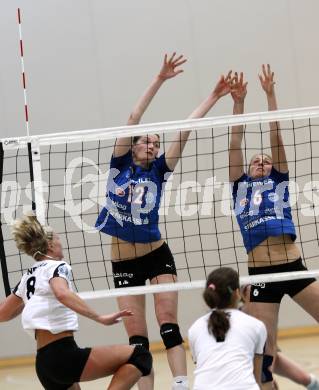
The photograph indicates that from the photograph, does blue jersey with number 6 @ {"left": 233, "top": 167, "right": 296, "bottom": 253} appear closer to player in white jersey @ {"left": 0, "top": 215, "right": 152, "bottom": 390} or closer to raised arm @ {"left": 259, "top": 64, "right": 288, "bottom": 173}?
raised arm @ {"left": 259, "top": 64, "right": 288, "bottom": 173}

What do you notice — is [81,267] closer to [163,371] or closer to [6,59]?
[163,371]

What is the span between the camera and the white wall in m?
8.88

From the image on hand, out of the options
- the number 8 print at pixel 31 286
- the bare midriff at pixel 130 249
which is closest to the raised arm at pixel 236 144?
the bare midriff at pixel 130 249

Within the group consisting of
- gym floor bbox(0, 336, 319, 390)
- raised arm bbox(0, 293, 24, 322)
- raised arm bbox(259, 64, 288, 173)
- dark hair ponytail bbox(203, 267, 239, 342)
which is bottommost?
gym floor bbox(0, 336, 319, 390)

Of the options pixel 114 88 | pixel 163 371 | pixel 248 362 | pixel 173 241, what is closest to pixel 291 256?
pixel 248 362

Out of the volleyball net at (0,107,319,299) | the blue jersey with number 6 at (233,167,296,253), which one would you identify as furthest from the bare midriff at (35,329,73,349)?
the volleyball net at (0,107,319,299)

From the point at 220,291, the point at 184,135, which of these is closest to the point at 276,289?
the point at 184,135

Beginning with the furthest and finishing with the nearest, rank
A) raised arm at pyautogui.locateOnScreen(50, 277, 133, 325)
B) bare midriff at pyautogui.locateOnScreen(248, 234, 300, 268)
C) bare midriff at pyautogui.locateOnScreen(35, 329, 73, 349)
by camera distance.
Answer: bare midriff at pyautogui.locateOnScreen(248, 234, 300, 268) < bare midriff at pyautogui.locateOnScreen(35, 329, 73, 349) < raised arm at pyautogui.locateOnScreen(50, 277, 133, 325)

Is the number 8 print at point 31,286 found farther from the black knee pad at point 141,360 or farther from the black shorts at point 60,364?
the black knee pad at point 141,360

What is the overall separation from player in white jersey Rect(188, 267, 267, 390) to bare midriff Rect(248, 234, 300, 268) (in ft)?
4.71

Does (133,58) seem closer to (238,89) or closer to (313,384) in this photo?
(238,89)

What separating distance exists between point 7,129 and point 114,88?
132 centimetres

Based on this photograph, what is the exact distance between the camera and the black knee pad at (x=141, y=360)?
4562 millimetres

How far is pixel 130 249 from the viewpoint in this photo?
548 cm
